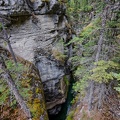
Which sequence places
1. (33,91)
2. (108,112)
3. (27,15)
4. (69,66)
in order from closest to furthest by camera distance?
(108,112) → (33,91) → (27,15) → (69,66)

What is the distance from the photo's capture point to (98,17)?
8.56 meters

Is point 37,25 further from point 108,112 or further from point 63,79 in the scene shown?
point 108,112

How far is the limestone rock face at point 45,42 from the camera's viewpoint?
14664 millimetres

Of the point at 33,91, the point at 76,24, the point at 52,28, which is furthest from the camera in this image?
the point at 76,24

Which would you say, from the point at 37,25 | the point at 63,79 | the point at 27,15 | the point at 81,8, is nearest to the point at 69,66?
the point at 63,79

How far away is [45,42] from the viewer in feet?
51.7

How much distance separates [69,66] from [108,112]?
33.9 ft

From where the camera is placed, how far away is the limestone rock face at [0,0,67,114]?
48.1 ft

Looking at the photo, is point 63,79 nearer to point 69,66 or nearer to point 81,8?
point 69,66

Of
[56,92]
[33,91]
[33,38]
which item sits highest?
[33,38]

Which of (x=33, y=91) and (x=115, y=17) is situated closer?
(x=115, y=17)

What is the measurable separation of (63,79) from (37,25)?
6898 mm

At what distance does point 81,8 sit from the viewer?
3703 cm

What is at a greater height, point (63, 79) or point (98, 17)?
point (98, 17)
